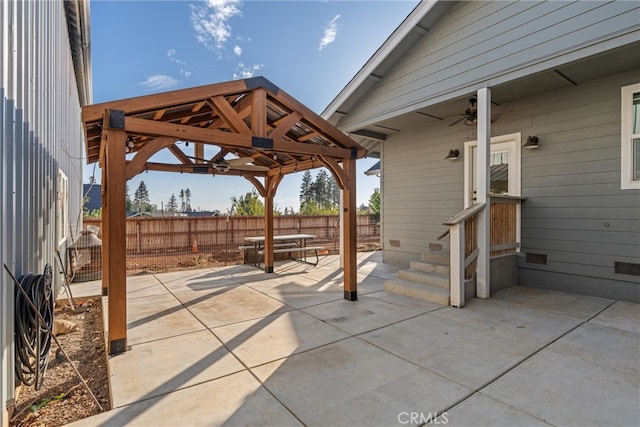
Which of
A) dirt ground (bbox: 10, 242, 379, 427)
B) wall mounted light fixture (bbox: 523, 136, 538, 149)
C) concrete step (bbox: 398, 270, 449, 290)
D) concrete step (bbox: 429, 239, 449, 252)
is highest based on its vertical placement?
wall mounted light fixture (bbox: 523, 136, 538, 149)

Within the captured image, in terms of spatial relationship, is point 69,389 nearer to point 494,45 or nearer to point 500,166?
point 494,45

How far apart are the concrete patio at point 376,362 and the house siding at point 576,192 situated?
0.53 meters

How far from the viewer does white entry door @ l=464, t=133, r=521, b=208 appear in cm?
569

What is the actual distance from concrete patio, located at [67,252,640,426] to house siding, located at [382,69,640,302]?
526 millimetres

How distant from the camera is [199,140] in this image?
11.8 feet

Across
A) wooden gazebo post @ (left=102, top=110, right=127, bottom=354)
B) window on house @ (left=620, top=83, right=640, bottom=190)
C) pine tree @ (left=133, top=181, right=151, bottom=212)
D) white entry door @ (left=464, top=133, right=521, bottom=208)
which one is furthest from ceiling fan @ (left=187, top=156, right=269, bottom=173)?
pine tree @ (left=133, top=181, right=151, bottom=212)

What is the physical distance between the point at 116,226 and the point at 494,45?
555 cm

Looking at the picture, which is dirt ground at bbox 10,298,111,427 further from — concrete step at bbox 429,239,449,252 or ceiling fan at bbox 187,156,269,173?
concrete step at bbox 429,239,449,252

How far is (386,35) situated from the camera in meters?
5.90

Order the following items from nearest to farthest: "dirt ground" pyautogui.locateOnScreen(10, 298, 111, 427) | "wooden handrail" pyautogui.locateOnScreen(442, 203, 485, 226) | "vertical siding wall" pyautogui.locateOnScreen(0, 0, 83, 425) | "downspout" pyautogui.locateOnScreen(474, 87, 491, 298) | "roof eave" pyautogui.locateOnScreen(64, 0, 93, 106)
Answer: "vertical siding wall" pyautogui.locateOnScreen(0, 0, 83, 425)
"dirt ground" pyautogui.locateOnScreen(10, 298, 111, 427)
"wooden handrail" pyautogui.locateOnScreen(442, 203, 485, 226)
"downspout" pyautogui.locateOnScreen(474, 87, 491, 298)
"roof eave" pyautogui.locateOnScreen(64, 0, 93, 106)

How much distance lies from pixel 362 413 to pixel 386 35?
20.2ft

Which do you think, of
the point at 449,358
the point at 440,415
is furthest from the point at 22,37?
the point at 449,358

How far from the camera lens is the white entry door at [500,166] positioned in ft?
18.7

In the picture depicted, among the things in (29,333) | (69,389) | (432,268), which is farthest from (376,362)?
(432,268)
